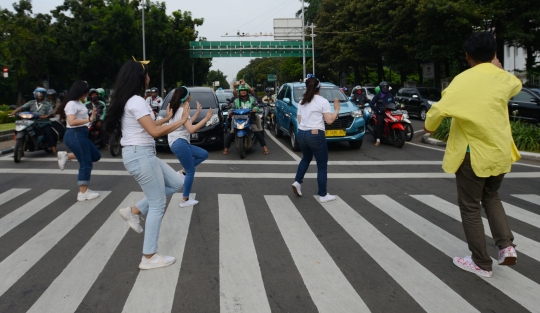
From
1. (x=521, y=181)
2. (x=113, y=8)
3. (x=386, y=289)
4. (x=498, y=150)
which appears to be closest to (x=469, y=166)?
(x=498, y=150)

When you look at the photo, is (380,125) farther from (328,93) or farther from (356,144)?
(328,93)

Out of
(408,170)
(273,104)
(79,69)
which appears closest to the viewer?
(408,170)

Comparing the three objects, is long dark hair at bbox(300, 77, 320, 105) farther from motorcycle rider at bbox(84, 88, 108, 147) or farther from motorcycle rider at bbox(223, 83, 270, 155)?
motorcycle rider at bbox(84, 88, 108, 147)

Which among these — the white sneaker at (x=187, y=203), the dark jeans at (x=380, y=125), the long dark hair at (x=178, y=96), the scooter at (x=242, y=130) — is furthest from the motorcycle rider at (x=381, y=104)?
the long dark hair at (x=178, y=96)

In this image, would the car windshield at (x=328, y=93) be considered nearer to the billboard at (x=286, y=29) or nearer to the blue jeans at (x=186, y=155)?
the blue jeans at (x=186, y=155)

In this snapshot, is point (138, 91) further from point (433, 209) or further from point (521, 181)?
point (521, 181)

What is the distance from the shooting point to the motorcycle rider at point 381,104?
537 inches

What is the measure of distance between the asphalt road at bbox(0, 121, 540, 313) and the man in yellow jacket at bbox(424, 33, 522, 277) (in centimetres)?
38

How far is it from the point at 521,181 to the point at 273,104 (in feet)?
32.3

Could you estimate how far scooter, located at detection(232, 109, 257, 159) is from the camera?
11773 millimetres

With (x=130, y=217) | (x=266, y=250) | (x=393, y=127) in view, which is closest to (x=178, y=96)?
(x=130, y=217)

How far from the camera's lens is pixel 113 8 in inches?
1554

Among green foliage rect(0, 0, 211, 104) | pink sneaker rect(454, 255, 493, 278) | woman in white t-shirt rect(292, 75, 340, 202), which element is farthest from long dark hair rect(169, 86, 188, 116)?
green foliage rect(0, 0, 211, 104)

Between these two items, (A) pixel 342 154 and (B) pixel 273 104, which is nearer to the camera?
(A) pixel 342 154
